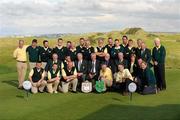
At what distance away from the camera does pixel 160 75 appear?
18.0 metres

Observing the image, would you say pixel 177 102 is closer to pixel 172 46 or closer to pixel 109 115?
pixel 109 115

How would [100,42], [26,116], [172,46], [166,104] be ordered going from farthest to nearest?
1. [172,46]
2. [100,42]
3. [166,104]
4. [26,116]

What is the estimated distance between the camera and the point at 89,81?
18.1 metres

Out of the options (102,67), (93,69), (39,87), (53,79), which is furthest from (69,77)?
(102,67)

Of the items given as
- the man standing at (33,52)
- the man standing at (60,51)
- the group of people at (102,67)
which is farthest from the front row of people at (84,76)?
the man standing at (33,52)

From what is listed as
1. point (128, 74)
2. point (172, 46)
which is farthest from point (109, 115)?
point (172, 46)

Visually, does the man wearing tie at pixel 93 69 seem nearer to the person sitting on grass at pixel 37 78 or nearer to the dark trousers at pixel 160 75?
the person sitting on grass at pixel 37 78

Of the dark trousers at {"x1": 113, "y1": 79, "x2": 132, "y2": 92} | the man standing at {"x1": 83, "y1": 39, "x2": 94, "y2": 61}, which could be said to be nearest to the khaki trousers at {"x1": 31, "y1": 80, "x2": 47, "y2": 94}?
the man standing at {"x1": 83, "y1": 39, "x2": 94, "y2": 61}

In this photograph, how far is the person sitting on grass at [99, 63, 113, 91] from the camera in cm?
1766

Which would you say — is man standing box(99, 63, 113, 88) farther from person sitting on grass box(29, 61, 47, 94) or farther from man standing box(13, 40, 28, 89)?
man standing box(13, 40, 28, 89)

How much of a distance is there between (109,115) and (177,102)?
328cm

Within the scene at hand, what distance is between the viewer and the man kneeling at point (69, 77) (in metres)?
17.9

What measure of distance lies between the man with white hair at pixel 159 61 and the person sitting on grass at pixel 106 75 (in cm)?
191

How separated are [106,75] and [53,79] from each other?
2116mm
